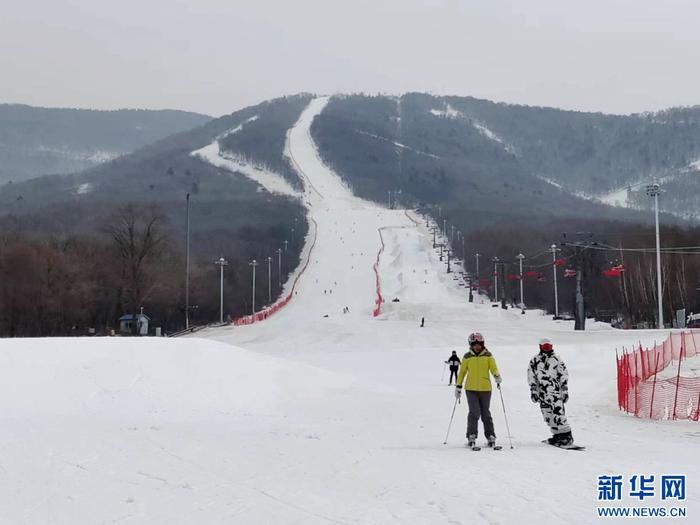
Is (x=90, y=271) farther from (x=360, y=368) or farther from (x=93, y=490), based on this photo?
(x=93, y=490)

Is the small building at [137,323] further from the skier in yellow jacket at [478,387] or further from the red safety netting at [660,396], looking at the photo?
the skier in yellow jacket at [478,387]

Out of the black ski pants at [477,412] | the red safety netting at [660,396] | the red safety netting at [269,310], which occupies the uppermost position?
the red safety netting at [269,310]

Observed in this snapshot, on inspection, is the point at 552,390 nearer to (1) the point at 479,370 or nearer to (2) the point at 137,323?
(1) the point at 479,370

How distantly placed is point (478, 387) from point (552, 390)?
4.11 feet

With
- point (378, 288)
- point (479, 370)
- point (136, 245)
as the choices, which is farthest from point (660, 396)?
point (378, 288)

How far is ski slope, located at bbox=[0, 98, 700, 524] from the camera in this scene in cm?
873

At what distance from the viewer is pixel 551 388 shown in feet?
44.3

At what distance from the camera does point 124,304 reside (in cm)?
8619

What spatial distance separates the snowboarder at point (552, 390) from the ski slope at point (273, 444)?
15.4 inches

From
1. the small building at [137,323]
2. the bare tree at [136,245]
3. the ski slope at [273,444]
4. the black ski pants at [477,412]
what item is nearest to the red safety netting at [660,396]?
the ski slope at [273,444]

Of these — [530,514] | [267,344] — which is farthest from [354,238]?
[530,514]

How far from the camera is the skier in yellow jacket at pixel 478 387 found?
13219 millimetres

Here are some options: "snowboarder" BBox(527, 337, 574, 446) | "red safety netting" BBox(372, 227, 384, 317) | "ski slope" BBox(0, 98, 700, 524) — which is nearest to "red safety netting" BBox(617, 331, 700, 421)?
"ski slope" BBox(0, 98, 700, 524)

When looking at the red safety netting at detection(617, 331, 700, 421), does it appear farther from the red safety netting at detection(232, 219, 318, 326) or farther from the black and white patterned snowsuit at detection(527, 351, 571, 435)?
the red safety netting at detection(232, 219, 318, 326)
